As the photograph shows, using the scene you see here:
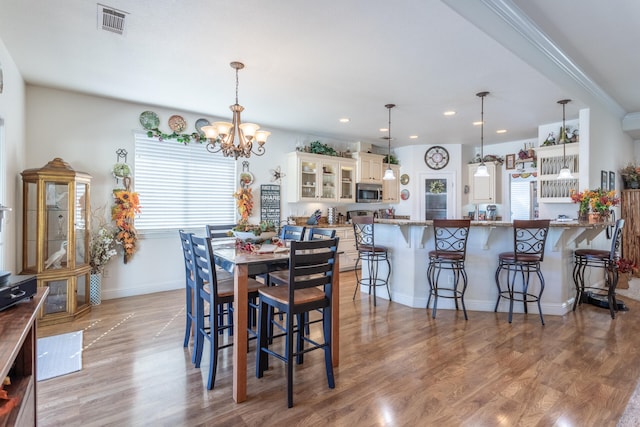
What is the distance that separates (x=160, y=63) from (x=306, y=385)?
3160 mm

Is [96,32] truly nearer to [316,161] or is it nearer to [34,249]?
[34,249]

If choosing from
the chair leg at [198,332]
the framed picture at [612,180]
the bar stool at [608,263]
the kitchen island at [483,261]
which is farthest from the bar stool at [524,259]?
the chair leg at [198,332]

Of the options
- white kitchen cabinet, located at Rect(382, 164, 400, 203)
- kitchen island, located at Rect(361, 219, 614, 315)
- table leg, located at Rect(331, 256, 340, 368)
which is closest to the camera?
table leg, located at Rect(331, 256, 340, 368)

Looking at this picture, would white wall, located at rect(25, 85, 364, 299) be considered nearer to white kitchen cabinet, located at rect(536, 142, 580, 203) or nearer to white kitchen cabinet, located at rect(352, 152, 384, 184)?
white kitchen cabinet, located at rect(352, 152, 384, 184)

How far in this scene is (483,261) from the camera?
3918 millimetres

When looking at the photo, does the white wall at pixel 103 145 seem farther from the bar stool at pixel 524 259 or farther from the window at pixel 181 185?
the bar stool at pixel 524 259

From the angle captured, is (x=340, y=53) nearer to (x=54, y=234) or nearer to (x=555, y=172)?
(x=54, y=234)

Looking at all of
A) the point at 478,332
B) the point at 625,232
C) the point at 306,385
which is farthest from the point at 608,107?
the point at 306,385

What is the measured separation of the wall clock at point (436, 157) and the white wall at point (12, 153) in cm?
667

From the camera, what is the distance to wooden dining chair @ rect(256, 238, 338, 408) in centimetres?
209

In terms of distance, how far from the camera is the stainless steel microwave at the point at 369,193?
6.74 meters

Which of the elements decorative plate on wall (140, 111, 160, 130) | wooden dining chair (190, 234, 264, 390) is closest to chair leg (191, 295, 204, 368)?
wooden dining chair (190, 234, 264, 390)

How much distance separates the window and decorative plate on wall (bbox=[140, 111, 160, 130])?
0.15 metres

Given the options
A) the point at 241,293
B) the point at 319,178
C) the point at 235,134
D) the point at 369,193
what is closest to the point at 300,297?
the point at 241,293
